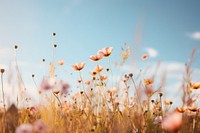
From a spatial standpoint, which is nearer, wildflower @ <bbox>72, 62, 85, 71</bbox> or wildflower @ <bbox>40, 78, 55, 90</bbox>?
wildflower @ <bbox>40, 78, 55, 90</bbox>

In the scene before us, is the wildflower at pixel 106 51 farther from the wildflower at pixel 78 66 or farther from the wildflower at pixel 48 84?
the wildflower at pixel 48 84

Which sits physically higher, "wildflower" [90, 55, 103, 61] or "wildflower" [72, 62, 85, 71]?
"wildflower" [90, 55, 103, 61]

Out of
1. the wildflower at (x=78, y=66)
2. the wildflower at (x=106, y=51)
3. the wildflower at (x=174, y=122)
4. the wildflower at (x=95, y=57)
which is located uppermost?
the wildflower at (x=106, y=51)

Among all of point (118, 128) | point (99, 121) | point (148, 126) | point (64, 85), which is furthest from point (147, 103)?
point (118, 128)

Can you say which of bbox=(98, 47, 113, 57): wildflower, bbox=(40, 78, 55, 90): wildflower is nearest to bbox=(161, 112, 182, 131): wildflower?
bbox=(40, 78, 55, 90): wildflower

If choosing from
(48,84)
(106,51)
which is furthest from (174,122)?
(106,51)

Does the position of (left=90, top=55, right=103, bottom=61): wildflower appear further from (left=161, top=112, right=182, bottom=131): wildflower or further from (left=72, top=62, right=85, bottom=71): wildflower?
(left=161, top=112, right=182, bottom=131): wildflower

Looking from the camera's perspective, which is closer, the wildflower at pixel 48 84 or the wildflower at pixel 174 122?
the wildflower at pixel 174 122

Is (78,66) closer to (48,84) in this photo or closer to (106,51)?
(106,51)

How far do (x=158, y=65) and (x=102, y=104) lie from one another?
2.76 feet

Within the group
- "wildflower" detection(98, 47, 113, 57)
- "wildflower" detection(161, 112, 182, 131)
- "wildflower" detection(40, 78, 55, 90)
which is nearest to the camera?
"wildflower" detection(161, 112, 182, 131)

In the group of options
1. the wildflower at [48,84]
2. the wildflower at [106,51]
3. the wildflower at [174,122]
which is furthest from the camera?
the wildflower at [106,51]

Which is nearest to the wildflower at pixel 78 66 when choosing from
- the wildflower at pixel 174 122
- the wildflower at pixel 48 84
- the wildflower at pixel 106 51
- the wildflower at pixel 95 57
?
the wildflower at pixel 95 57

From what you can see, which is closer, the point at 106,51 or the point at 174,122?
the point at 174,122
